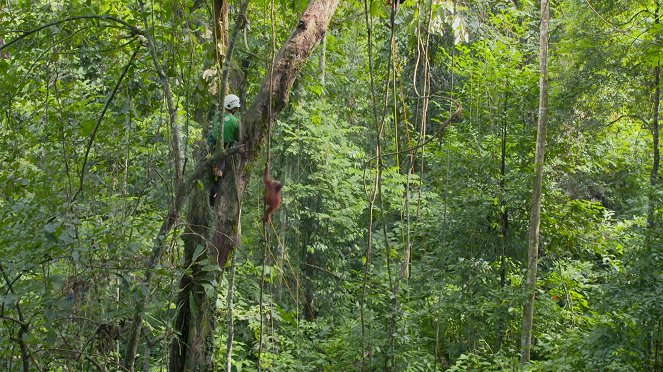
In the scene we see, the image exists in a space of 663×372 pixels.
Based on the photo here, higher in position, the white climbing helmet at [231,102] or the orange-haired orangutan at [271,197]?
the white climbing helmet at [231,102]

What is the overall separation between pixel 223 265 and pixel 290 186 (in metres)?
4.72

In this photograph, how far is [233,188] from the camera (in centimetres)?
393

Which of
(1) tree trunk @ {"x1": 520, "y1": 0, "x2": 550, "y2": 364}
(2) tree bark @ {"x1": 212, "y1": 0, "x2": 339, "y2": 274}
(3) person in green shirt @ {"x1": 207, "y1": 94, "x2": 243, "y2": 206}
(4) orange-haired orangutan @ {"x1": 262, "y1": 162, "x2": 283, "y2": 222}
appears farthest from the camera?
(1) tree trunk @ {"x1": 520, "y1": 0, "x2": 550, "y2": 364}

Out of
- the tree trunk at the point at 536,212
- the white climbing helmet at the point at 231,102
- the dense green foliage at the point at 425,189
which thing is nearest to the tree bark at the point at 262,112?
the dense green foliage at the point at 425,189

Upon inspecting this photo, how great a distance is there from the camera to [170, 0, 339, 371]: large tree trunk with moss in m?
3.87

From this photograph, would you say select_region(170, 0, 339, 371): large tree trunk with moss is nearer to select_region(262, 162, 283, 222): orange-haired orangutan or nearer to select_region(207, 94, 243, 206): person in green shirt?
select_region(207, 94, 243, 206): person in green shirt

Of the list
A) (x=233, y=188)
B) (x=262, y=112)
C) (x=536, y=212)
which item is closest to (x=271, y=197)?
(x=233, y=188)

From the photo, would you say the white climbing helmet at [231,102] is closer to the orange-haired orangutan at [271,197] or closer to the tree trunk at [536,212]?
the orange-haired orangutan at [271,197]

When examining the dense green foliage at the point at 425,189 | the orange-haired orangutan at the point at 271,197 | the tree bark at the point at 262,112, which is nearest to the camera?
the tree bark at the point at 262,112

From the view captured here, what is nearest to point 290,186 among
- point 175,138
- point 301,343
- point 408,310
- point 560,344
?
point 301,343

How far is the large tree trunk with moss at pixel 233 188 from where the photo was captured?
3.87m

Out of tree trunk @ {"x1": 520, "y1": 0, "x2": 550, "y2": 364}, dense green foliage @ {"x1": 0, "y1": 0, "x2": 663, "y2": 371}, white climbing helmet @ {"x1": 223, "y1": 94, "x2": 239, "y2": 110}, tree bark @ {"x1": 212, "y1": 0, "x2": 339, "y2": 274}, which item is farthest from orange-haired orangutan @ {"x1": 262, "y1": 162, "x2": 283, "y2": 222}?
tree trunk @ {"x1": 520, "y1": 0, "x2": 550, "y2": 364}

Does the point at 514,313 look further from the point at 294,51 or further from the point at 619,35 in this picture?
the point at 294,51

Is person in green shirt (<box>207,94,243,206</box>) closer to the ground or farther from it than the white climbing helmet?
closer to the ground
